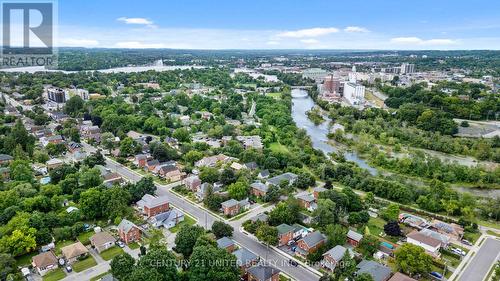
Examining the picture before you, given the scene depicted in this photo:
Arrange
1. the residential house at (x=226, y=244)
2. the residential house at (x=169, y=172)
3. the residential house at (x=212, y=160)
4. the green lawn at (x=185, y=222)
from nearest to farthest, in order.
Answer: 1. the residential house at (x=226, y=244)
2. the green lawn at (x=185, y=222)
3. the residential house at (x=169, y=172)
4. the residential house at (x=212, y=160)

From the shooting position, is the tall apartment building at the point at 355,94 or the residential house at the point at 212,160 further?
the tall apartment building at the point at 355,94

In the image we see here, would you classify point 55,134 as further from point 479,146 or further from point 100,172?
point 479,146

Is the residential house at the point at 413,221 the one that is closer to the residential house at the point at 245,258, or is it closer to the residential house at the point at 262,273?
the residential house at the point at 262,273

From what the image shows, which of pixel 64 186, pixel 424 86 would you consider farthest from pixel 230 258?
pixel 424 86

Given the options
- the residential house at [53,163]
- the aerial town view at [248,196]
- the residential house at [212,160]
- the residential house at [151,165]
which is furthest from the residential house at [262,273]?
the residential house at [53,163]

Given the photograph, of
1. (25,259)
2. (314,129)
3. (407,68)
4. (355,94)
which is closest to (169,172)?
(25,259)
